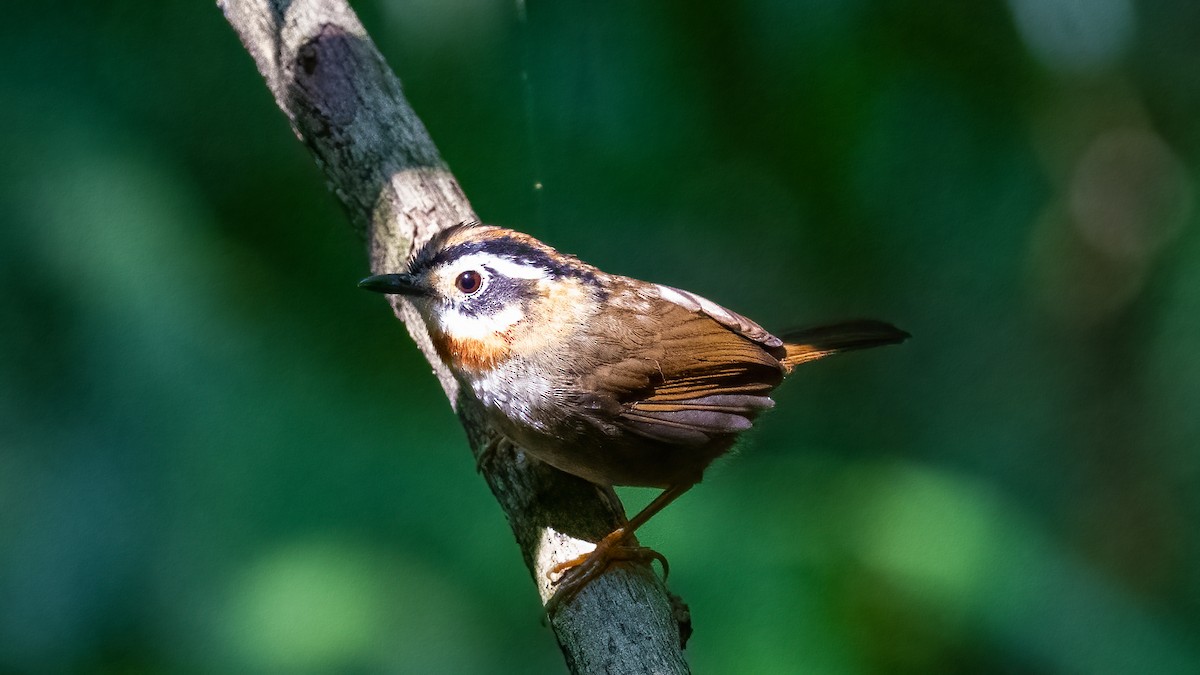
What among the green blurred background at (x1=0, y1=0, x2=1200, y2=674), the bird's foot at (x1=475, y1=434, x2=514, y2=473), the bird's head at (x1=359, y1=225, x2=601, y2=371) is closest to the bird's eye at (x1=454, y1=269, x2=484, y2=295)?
the bird's head at (x1=359, y1=225, x2=601, y2=371)

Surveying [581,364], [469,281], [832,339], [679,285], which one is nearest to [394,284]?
[469,281]

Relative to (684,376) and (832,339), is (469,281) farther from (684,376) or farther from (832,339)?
(832,339)

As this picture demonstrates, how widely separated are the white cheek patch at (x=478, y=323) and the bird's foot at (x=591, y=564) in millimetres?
531

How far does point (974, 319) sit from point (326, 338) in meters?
2.35

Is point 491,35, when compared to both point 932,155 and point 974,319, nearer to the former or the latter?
point 932,155

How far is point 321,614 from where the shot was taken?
9.88 ft

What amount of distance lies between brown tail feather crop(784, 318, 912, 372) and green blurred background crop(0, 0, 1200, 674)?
81 cm

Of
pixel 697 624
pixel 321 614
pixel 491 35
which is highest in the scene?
pixel 491 35

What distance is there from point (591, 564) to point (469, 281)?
68 centimetres

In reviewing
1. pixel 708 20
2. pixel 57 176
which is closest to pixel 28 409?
pixel 57 176

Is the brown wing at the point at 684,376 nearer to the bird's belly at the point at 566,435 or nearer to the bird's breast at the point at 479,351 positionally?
the bird's belly at the point at 566,435

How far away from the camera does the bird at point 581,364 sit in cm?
204

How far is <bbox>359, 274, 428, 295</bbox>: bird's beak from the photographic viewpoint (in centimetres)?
205

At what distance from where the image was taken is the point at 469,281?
2.10 meters
